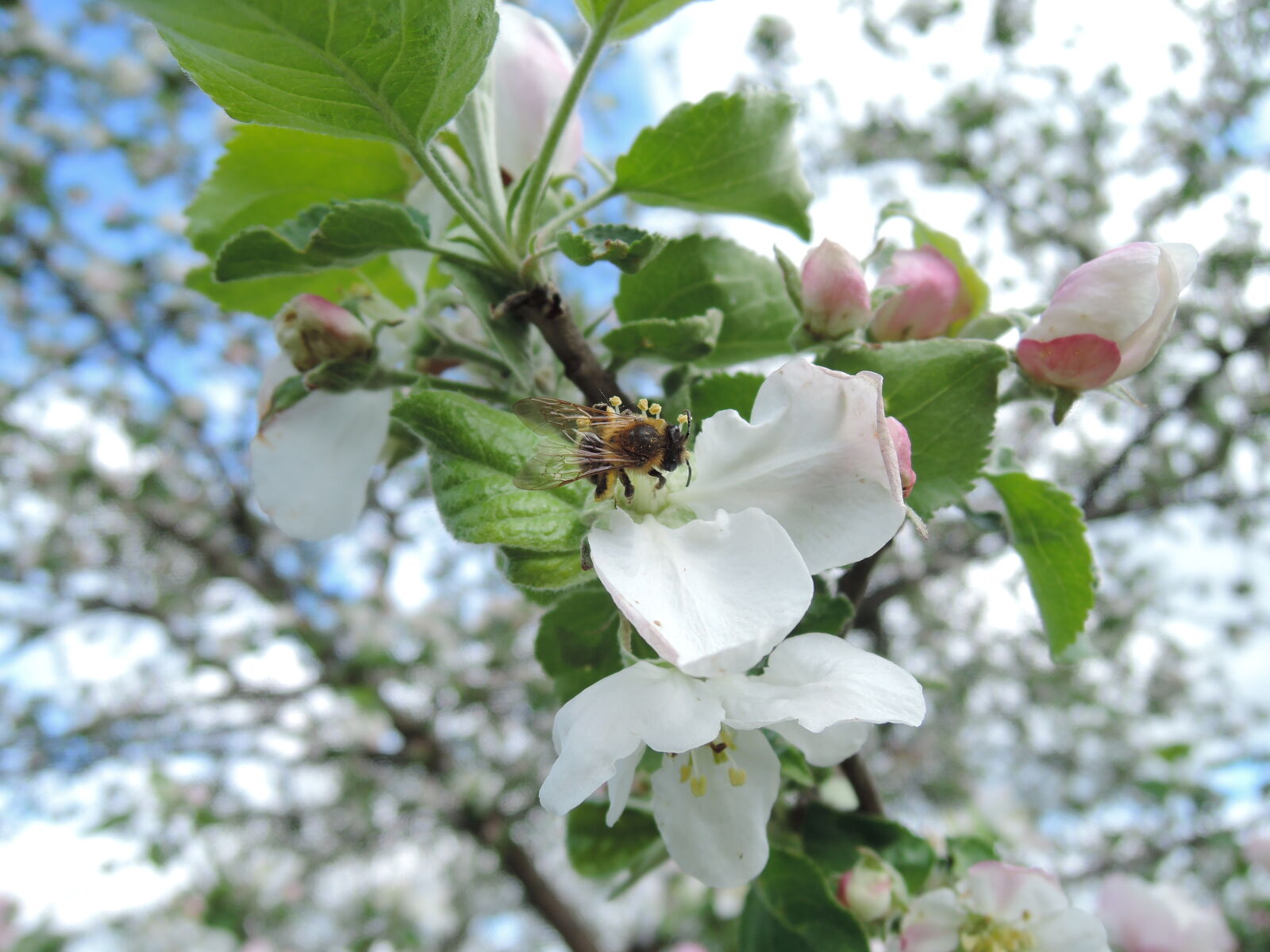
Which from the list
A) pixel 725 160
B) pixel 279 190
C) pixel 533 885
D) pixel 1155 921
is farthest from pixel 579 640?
pixel 533 885

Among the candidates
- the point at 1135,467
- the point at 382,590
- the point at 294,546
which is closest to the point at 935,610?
the point at 1135,467

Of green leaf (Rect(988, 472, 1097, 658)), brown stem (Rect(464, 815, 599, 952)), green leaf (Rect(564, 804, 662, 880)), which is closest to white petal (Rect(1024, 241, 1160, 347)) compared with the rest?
green leaf (Rect(988, 472, 1097, 658))

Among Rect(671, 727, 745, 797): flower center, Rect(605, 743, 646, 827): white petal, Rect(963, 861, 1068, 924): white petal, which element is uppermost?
Rect(605, 743, 646, 827): white petal

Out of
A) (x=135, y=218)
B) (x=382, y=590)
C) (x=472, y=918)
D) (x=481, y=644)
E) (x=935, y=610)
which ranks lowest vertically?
(x=472, y=918)

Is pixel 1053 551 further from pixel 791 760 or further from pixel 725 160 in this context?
pixel 725 160

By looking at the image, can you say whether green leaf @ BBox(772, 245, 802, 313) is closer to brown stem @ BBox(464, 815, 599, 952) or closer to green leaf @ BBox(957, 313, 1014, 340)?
green leaf @ BBox(957, 313, 1014, 340)

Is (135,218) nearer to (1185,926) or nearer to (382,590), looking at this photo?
(382,590)
